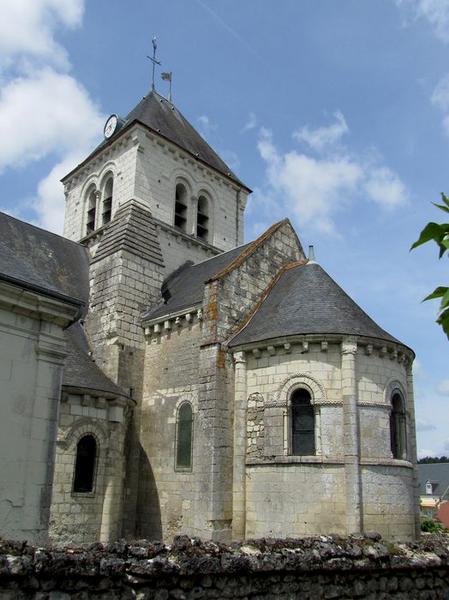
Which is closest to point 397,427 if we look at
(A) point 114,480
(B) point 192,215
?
(A) point 114,480

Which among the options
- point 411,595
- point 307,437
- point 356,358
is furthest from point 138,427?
point 411,595

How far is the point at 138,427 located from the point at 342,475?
6073mm

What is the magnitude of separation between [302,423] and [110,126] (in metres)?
14.8

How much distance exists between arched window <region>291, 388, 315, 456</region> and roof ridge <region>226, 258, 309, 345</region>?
2316mm

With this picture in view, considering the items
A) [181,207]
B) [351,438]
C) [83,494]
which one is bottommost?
[83,494]

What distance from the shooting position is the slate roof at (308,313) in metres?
13.4

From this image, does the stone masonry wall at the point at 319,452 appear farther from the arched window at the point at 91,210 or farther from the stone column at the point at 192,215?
the arched window at the point at 91,210

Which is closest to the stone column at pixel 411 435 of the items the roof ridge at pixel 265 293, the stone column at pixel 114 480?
the roof ridge at pixel 265 293

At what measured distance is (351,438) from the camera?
12.4 meters

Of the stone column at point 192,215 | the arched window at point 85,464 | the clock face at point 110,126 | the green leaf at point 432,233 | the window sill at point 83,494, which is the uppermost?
the clock face at point 110,126

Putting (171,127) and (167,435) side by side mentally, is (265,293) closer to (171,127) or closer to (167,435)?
(167,435)

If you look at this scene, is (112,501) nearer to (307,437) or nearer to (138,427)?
(138,427)

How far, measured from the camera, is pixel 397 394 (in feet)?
45.2

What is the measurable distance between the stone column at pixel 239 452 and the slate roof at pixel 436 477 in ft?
150
